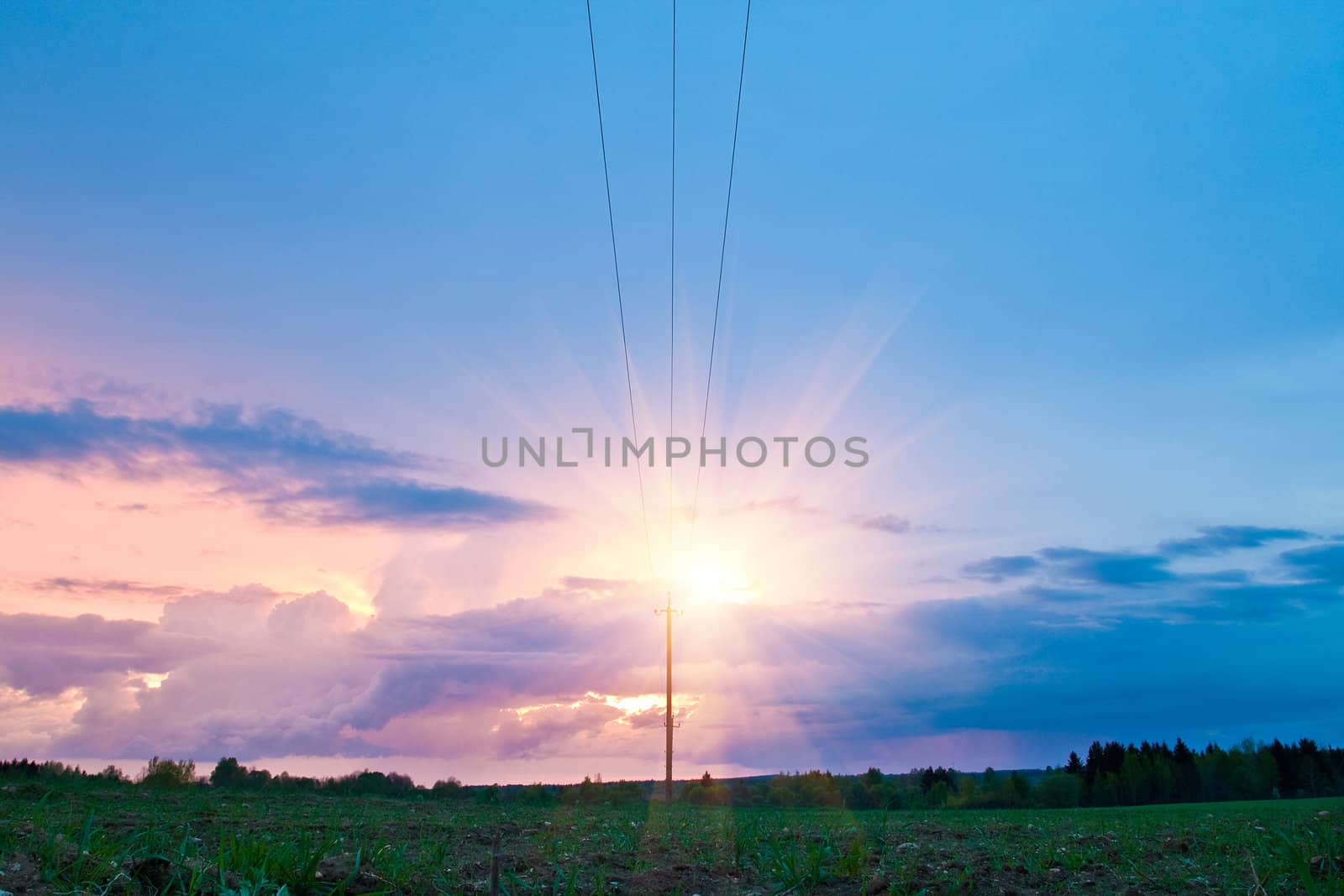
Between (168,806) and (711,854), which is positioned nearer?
(711,854)

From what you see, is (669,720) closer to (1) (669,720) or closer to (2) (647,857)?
(1) (669,720)

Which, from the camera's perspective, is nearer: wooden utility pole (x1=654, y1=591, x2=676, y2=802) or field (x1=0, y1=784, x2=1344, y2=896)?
field (x1=0, y1=784, x2=1344, y2=896)

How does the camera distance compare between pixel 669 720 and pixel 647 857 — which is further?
pixel 669 720

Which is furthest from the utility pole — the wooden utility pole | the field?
the field

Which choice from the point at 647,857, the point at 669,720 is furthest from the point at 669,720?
the point at 647,857

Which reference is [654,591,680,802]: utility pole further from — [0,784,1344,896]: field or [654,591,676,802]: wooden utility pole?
[0,784,1344,896]: field

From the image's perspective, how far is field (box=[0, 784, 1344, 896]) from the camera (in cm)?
648

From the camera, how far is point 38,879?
5914mm

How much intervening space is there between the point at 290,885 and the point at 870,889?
4596 mm

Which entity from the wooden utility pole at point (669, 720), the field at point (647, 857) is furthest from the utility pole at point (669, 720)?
the field at point (647, 857)

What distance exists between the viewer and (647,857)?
9828mm

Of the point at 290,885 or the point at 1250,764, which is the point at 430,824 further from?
the point at 1250,764

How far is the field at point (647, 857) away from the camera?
21.3 ft

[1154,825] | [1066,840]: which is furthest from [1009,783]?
[1066,840]
